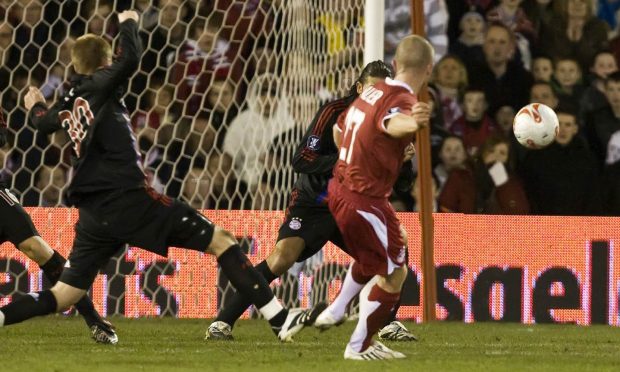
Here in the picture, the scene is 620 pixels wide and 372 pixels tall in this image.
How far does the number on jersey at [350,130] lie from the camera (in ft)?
21.3

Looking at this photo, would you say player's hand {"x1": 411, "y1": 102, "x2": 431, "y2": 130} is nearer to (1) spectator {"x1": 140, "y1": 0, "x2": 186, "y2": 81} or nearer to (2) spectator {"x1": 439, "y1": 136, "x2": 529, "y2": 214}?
(1) spectator {"x1": 140, "y1": 0, "x2": 186, "y2": 81}

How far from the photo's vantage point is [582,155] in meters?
11.6

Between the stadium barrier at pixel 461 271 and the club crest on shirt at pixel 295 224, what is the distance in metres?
1.78

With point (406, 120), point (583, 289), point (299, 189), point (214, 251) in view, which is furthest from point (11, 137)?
point (406, 120)

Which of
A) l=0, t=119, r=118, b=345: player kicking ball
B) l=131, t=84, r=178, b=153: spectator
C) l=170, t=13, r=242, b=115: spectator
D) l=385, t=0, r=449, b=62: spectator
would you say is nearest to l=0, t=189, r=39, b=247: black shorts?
l=0, t=119, r=118, b=345: player kicking ball

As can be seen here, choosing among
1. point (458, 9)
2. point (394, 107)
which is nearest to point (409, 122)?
point (394, 107)

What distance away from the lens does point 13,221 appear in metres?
8.04

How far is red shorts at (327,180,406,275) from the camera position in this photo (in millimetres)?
6457

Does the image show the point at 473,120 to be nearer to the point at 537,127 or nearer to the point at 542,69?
the point at 542,69

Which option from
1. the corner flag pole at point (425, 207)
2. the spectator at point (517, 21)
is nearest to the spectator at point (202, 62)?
the corner flag pole at point (425, 207)

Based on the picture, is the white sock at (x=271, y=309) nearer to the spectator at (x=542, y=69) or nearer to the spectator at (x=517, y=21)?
the spectator at (x=542, y=69)

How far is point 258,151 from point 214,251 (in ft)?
11.2

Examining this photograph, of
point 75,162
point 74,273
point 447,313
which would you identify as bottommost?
point 447,313

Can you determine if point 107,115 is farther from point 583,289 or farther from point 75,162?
point 583,289
